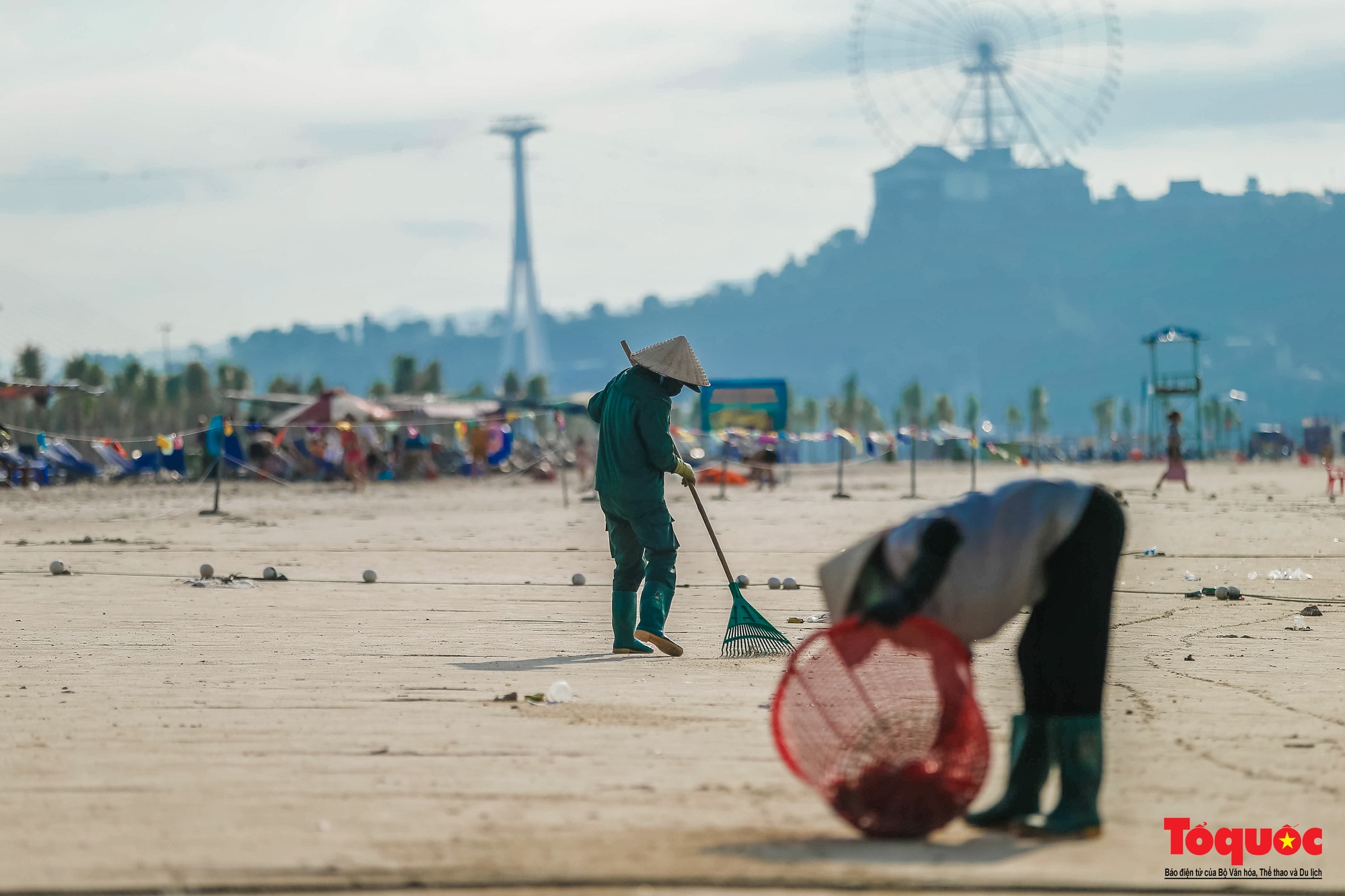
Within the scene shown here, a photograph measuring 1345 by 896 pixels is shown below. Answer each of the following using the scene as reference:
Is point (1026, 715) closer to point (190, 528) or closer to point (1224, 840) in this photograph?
point (1224, 840)

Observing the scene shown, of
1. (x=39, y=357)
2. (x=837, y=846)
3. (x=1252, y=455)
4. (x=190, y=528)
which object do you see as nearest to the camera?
(x=837, y=846)

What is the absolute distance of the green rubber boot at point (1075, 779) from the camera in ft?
13.6

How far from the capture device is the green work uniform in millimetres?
7980

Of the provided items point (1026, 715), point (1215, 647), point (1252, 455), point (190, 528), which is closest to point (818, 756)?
point (1026, 715)

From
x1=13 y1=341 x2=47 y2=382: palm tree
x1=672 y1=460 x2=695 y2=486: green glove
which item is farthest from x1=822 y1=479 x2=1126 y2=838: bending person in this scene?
x1=13 y1=341 x2=47 y2=382: palm tree

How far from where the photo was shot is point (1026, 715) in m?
4.40

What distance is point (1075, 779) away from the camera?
166 inches

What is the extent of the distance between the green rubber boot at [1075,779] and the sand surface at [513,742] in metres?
0.08

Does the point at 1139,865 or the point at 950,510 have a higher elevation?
the point at 950,510

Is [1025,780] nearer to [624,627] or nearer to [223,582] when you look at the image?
[624,627]

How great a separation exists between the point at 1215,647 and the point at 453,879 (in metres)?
5.46

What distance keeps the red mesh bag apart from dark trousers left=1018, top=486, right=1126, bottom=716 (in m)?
0.24

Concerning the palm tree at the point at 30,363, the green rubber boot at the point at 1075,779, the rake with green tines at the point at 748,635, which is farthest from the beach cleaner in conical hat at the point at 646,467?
the palm tree at the point at 30,363

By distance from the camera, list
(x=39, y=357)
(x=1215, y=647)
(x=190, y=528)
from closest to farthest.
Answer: (x=1215, y=647)
(x=190, y=528)
(x=39, y=357)
